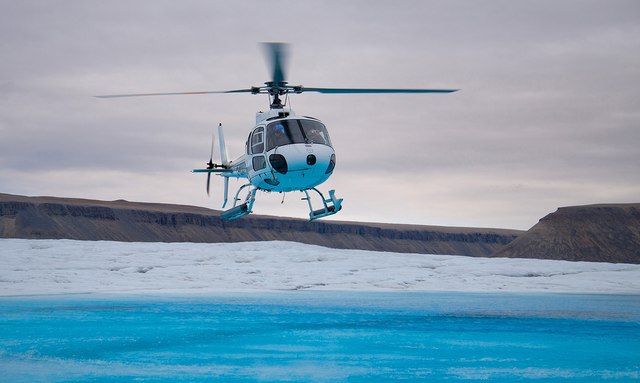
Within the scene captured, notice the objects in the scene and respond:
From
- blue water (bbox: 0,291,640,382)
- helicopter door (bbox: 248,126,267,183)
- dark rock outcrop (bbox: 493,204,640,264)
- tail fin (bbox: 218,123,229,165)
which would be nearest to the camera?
blue water (bbox: 0,291,640,382)

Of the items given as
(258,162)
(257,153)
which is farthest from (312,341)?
(257,153)

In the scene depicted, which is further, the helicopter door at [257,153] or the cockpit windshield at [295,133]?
the helicopter door at [257,153]

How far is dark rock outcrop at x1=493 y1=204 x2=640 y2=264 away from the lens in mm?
154375

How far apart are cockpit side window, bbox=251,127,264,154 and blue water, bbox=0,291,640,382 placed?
19.6 feet

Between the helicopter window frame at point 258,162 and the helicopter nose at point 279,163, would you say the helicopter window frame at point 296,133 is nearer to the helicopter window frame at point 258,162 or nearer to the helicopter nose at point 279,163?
the helicopter nose at point 279,163

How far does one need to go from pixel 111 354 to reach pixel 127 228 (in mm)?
177659

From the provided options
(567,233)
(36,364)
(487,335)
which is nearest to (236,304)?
(487,335)

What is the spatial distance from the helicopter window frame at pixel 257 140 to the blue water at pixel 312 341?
5961 millimetres

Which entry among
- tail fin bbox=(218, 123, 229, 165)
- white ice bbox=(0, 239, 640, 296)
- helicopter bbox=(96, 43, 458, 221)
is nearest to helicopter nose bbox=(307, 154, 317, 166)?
helicopter bbox=(96, 43, 458, 221)

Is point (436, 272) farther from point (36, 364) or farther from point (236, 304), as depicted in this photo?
point (36, 364)

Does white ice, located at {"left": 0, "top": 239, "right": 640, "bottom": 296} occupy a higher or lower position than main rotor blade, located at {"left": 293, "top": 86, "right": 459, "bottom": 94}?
lower

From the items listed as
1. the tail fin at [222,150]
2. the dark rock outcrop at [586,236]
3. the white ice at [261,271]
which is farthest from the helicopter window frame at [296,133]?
the dark rock outcrop at [586,236]

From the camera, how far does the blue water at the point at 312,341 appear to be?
1706 centimetres

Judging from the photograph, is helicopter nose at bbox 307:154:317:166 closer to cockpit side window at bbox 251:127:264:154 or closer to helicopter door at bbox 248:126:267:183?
helicopter door at bbox 248:126:267:183
